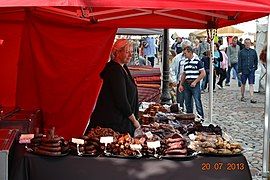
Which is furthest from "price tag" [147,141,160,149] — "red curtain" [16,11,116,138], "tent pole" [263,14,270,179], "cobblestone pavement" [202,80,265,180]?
"red curtain" [16,11,116,138]

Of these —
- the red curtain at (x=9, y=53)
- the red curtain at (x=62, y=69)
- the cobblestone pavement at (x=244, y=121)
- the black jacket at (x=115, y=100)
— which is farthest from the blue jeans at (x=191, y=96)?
the black jacket at (x=115, y=100)

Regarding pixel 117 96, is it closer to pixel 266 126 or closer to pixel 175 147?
pixel 175 147

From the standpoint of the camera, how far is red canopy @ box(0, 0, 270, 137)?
20.3ft

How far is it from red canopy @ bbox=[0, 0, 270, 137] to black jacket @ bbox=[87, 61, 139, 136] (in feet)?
A: 3.42

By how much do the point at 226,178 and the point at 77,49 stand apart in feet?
11.9

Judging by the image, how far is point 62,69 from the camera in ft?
22.7

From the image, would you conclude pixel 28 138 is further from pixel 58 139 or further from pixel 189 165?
pixel 189 165

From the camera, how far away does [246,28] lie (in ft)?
107

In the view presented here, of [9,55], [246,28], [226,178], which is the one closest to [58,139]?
[226,178]

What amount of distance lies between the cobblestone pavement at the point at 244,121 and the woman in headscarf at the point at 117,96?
190cm

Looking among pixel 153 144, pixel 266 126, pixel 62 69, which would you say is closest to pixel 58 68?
pixel 62 69

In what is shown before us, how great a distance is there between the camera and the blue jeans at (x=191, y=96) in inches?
396

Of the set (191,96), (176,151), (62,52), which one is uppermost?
(62,52)

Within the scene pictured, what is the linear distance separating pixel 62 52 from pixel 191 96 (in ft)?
13.7
